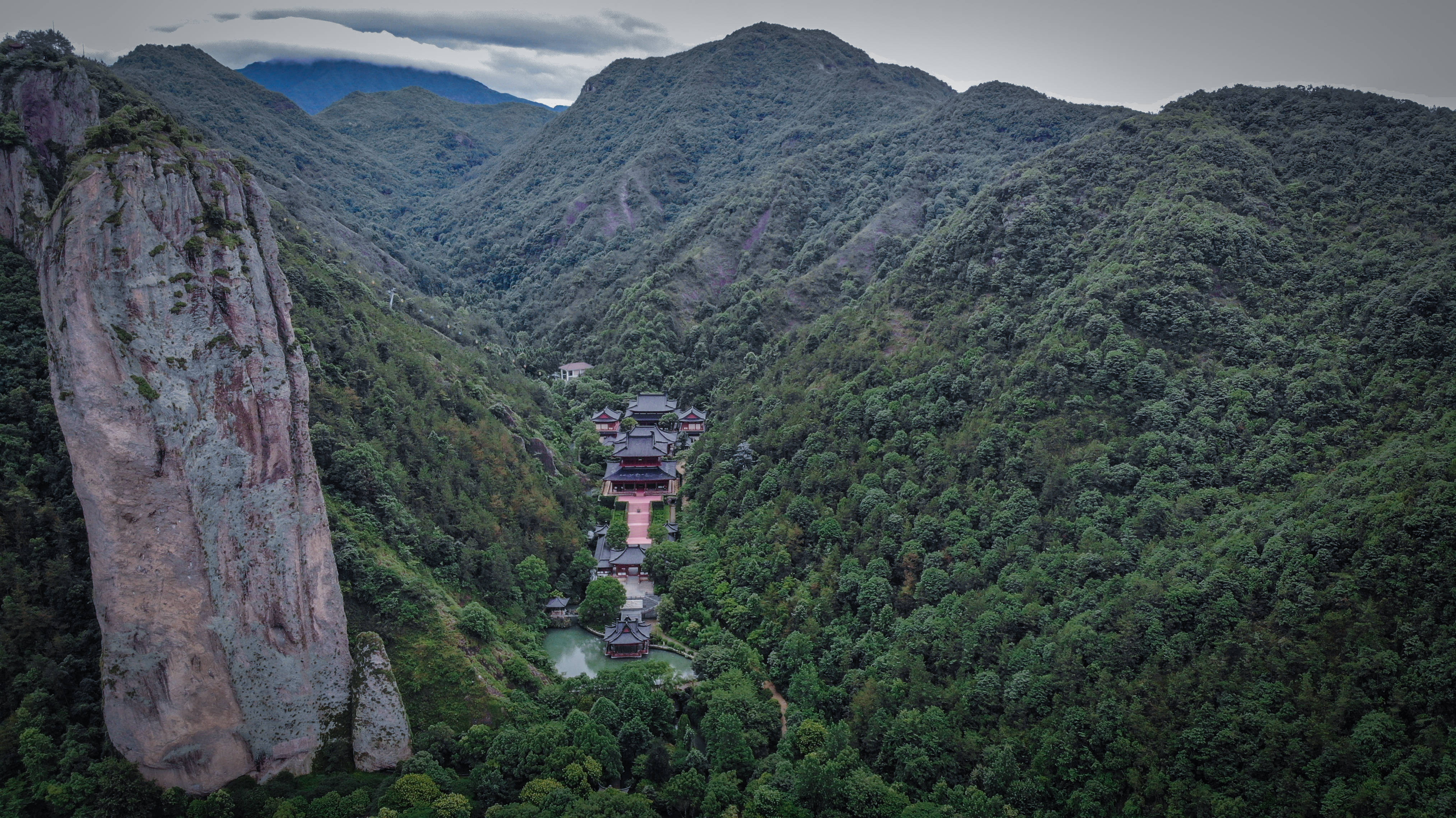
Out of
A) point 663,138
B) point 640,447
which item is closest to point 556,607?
point 640,447

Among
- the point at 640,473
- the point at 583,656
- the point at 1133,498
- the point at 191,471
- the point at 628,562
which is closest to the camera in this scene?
the point at 191,471

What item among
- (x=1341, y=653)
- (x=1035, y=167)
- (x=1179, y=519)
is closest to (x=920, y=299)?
(x=1035, y=167)

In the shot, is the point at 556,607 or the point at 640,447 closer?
the point at 556,607

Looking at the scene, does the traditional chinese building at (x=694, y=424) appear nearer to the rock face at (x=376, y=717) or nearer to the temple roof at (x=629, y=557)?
the temple roof at (x=629, y=557)

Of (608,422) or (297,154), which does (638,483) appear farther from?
(297,154)

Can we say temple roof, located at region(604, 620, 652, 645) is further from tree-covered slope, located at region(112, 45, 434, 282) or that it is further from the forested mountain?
tree-covered slope, located at region(112, 45, 434, 282)

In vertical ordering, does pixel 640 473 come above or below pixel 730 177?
below

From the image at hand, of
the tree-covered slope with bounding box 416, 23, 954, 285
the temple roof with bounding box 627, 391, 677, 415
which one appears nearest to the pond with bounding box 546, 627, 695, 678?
the temple roof with bounding box 627, 391, 677, 415

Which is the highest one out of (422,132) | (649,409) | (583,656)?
(422,132)

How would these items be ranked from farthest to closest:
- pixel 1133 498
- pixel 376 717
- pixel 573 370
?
pixel 573 370 → pixel 1133 498 → pixel 376 717
